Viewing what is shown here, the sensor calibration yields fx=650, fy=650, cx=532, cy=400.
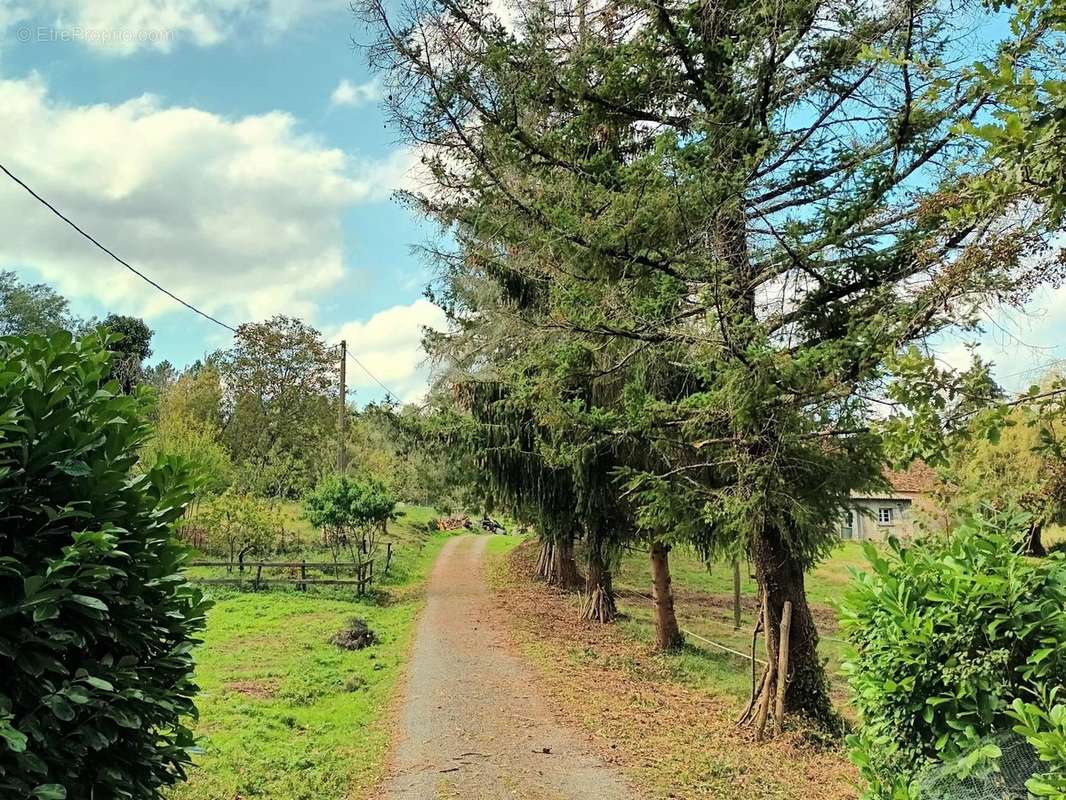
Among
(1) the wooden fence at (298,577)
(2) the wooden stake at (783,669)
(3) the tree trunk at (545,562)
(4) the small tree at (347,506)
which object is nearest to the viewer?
(2) the wooden stake at (783,669)

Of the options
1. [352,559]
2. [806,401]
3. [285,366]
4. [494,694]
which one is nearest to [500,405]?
[494,694]

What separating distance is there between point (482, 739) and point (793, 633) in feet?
12.2

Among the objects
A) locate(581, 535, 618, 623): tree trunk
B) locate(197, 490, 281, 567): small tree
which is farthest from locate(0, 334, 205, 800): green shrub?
locate(197, 490, 281, 567): small tree

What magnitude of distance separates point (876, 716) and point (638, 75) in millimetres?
6434

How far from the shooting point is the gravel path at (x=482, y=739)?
568 centimetres

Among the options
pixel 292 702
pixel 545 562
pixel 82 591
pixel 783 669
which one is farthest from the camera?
pixel 545 562

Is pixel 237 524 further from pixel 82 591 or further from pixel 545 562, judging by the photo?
pixel 82 591

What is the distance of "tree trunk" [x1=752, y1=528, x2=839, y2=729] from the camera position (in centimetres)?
741

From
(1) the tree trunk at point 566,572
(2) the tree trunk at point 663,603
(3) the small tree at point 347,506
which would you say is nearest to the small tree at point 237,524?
(3) the small tree at point 347,506

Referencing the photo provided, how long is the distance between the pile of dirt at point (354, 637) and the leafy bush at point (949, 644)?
33.3ft

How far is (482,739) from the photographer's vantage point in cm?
688

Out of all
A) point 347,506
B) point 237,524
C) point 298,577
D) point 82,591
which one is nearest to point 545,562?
point 347,506

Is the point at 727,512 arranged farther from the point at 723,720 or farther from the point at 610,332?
the point at 723,720

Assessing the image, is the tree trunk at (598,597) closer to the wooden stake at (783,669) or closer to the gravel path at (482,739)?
the gravel path at (482,739)
